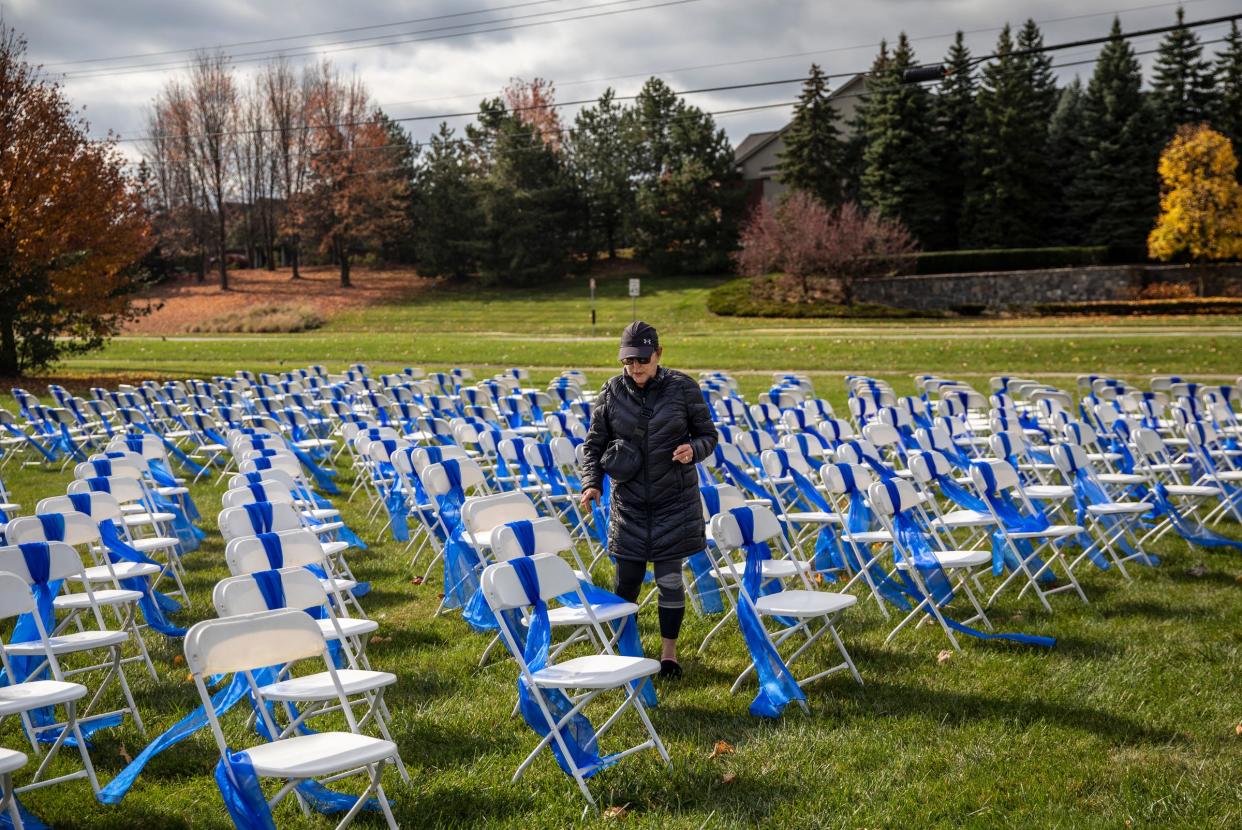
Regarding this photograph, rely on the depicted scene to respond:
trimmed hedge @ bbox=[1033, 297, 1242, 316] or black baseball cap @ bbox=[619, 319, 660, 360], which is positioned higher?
black baseball cap @ bbox=[619, 319, 660, 360]

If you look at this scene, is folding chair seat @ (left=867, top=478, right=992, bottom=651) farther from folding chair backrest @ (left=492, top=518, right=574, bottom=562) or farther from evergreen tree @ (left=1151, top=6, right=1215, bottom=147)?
evergreen tree @ (left=1151, top=6, right=1215, bottom=147)

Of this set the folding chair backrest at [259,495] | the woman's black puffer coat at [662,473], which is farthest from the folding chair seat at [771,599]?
the folding chair backrest at [259,495]

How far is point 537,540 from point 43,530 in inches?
102

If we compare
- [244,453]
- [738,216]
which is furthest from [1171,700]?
[738,216]

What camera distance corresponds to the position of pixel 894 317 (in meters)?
37.2

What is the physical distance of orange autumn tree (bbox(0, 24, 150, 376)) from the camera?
73.0 feet

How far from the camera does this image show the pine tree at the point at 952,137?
162ft

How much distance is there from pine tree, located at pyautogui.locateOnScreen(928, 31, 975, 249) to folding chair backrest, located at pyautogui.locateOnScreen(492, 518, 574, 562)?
47469 mm

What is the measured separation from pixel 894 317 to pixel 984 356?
1404 cm

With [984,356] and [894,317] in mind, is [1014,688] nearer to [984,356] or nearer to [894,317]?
[984,356]

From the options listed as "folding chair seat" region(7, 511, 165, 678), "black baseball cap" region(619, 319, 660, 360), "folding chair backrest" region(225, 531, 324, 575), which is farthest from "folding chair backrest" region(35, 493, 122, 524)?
"black baseball cap" region(619, 319, 660, 360)

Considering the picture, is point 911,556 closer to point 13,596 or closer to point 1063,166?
point 13,596

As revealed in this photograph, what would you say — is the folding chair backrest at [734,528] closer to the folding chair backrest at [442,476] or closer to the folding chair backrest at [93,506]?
the folding chair backrest at [442,476]

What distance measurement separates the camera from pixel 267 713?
4.24 meters
